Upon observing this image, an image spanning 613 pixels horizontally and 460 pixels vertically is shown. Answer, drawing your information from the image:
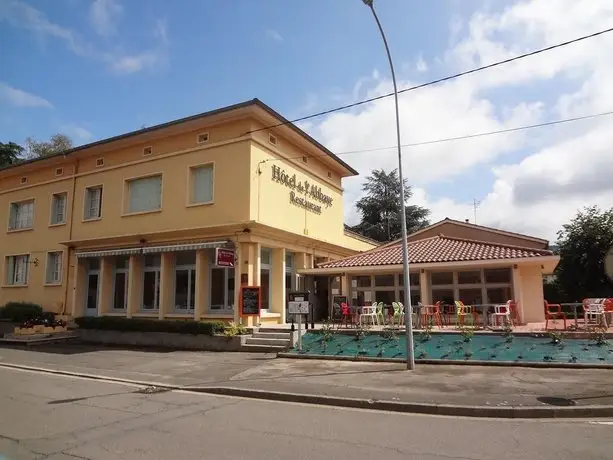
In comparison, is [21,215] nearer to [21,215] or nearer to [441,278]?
[21,215]

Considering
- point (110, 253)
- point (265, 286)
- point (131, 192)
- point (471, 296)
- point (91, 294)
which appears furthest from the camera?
point (91, 294)

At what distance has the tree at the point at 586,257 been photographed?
3103 centimetres

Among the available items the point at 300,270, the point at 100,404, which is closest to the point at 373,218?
the point at 300,270

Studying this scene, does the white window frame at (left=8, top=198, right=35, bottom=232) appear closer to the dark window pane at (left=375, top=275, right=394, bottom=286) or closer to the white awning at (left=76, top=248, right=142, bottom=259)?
the white awning at (left=76, top=248, right=142, bottom=259)

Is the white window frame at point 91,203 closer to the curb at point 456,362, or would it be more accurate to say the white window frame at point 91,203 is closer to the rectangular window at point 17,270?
the rectangular window at point 17,270

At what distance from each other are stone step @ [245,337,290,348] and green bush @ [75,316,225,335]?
112 centimetres

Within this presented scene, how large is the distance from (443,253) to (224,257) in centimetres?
840

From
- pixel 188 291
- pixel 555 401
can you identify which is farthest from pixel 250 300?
pixel 555 401

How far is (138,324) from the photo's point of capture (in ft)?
59.4

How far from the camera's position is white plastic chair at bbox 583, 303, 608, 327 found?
14742mm

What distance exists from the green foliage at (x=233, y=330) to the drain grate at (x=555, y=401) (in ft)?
34.1

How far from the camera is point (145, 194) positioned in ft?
68.7

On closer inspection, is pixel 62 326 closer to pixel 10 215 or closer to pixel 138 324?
pixel 138 324

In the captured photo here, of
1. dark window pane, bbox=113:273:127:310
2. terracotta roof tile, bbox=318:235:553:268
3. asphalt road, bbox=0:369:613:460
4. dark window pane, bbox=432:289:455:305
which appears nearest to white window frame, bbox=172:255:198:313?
dark window pane, bbox=113:273:127:310
